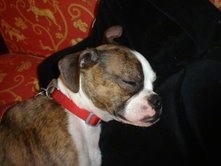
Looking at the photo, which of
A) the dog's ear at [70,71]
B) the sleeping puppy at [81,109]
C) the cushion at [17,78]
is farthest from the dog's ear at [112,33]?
the cushion at [17,78]

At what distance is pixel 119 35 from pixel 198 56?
1.05 feet

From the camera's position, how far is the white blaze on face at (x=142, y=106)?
1.34m

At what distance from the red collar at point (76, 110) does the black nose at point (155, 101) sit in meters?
0.24

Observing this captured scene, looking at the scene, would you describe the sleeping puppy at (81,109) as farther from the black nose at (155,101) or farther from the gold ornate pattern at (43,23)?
the gold ornate pattern at (43,23)

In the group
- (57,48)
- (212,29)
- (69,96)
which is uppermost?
(212,29)

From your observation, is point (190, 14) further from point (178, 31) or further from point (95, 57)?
point (95, 57)

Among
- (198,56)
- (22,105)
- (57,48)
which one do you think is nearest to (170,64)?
(198,56)

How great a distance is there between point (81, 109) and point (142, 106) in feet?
0.77

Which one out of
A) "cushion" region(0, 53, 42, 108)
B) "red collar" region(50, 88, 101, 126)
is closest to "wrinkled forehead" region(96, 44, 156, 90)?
"red collar" region(50, 88, 101, 126)

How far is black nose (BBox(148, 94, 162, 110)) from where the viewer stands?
1330 millimetres

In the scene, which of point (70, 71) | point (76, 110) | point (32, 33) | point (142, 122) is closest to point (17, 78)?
point (32, 33)

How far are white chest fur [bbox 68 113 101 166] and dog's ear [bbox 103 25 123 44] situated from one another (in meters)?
0.32

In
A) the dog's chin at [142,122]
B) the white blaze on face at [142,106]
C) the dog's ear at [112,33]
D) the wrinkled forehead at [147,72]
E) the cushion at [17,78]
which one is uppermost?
the dog's ear at [112,33]

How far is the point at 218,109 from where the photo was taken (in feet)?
4.29
